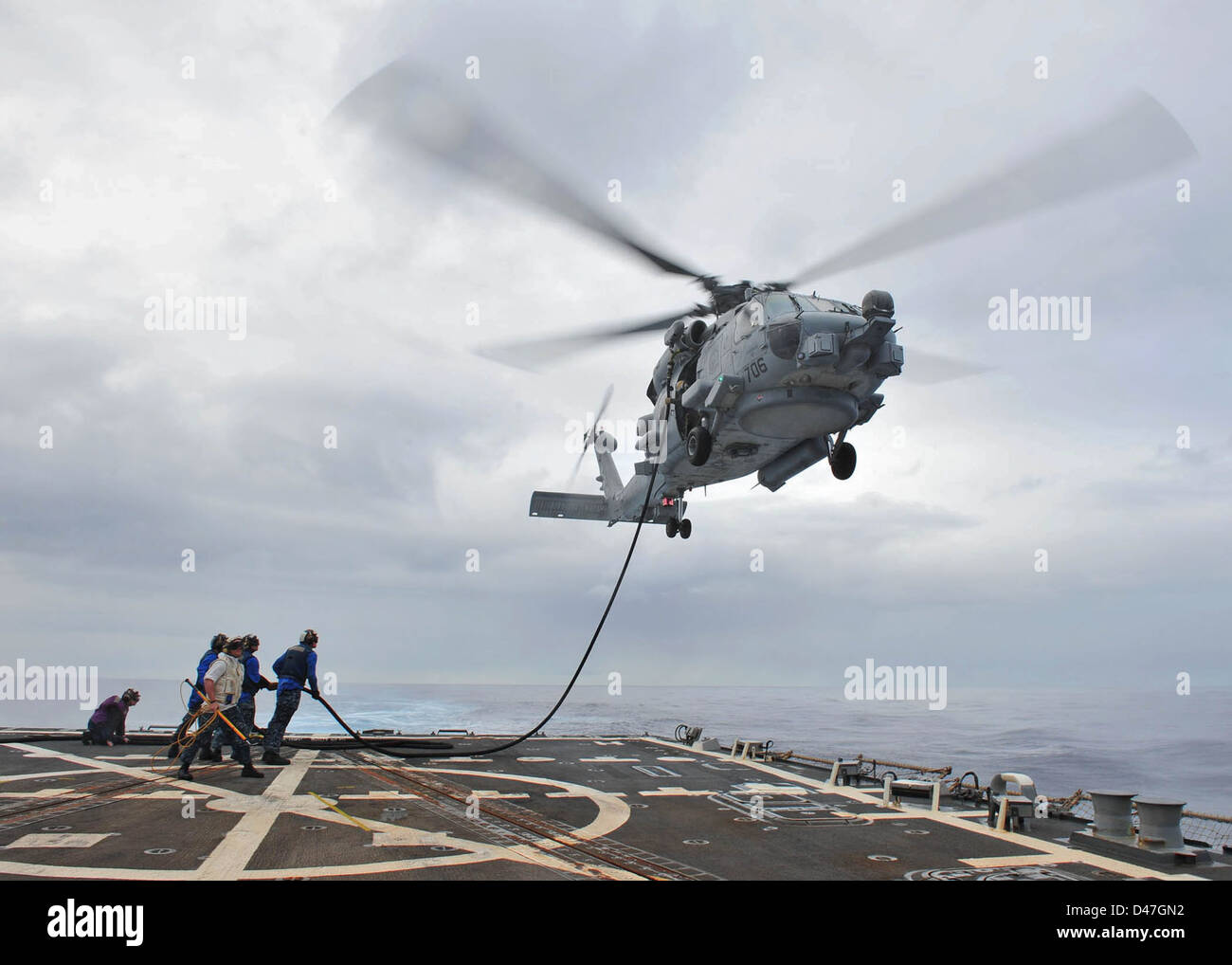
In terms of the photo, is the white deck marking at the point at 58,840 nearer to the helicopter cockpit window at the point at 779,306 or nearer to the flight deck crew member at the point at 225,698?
the flight deck crew member at the point at 225,698

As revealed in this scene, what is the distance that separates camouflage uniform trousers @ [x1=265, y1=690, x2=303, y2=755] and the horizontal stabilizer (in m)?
9.84

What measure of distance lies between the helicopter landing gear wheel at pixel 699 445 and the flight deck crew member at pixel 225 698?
358 inches

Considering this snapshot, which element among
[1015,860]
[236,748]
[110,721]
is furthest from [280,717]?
[1015,860]

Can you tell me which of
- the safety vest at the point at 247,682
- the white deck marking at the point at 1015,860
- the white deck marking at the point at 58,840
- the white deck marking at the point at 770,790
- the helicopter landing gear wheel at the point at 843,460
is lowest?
the white deck marking at the point at 770,790

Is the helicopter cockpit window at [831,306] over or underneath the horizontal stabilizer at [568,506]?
over

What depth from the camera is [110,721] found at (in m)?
17.0

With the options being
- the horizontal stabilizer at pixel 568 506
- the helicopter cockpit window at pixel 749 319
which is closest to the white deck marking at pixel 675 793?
the helicopter cockpit window at pixel 749 319

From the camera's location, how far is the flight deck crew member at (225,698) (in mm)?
11680

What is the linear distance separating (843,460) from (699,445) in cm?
290

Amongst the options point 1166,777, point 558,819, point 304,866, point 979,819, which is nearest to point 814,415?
point 979,819

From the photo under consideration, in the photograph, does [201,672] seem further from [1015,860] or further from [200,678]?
[1015,860]
